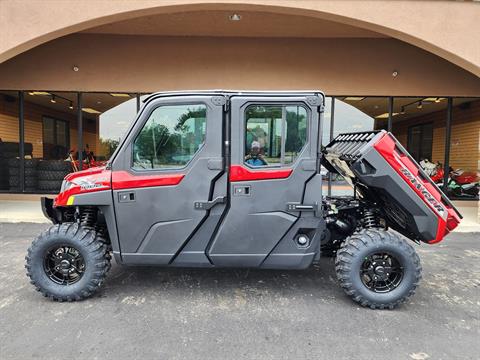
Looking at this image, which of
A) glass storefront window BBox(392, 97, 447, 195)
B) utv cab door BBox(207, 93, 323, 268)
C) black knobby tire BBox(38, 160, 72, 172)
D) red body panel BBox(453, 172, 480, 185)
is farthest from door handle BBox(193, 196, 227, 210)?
red body panel BBox(453, 172, 480, 185)

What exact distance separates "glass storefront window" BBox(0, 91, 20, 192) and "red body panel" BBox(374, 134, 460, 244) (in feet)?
32.7

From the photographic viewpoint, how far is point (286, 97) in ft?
11.8

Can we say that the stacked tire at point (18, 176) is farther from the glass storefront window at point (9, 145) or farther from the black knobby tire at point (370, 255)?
the black knobby tire at point (370, 255)

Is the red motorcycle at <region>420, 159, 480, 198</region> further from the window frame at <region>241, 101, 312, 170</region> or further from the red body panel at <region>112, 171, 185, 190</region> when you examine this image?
the red body panel at <region>112, 171, 185, 190</region>

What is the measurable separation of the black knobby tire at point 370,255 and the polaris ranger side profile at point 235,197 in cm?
1

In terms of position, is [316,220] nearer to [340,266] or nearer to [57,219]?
[340,266]

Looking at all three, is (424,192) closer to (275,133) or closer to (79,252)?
(275,133)

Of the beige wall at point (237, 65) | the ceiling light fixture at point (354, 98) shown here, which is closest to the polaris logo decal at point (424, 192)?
the beige wall at point (237, 65)

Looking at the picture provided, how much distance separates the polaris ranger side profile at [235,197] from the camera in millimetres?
3592

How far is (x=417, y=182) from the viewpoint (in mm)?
3570

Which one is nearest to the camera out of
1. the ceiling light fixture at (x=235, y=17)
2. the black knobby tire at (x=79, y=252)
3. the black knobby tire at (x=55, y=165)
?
the black knobby tire at (x=79, y=252)

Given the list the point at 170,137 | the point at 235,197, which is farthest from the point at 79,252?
the point at 235,197

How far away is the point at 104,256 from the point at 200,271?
1.36 metres

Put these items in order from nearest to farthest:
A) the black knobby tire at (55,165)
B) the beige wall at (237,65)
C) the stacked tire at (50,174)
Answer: the beige wall at (237,65) < the stacked tire at (50,174) < the black knobby tire at (55,165)
